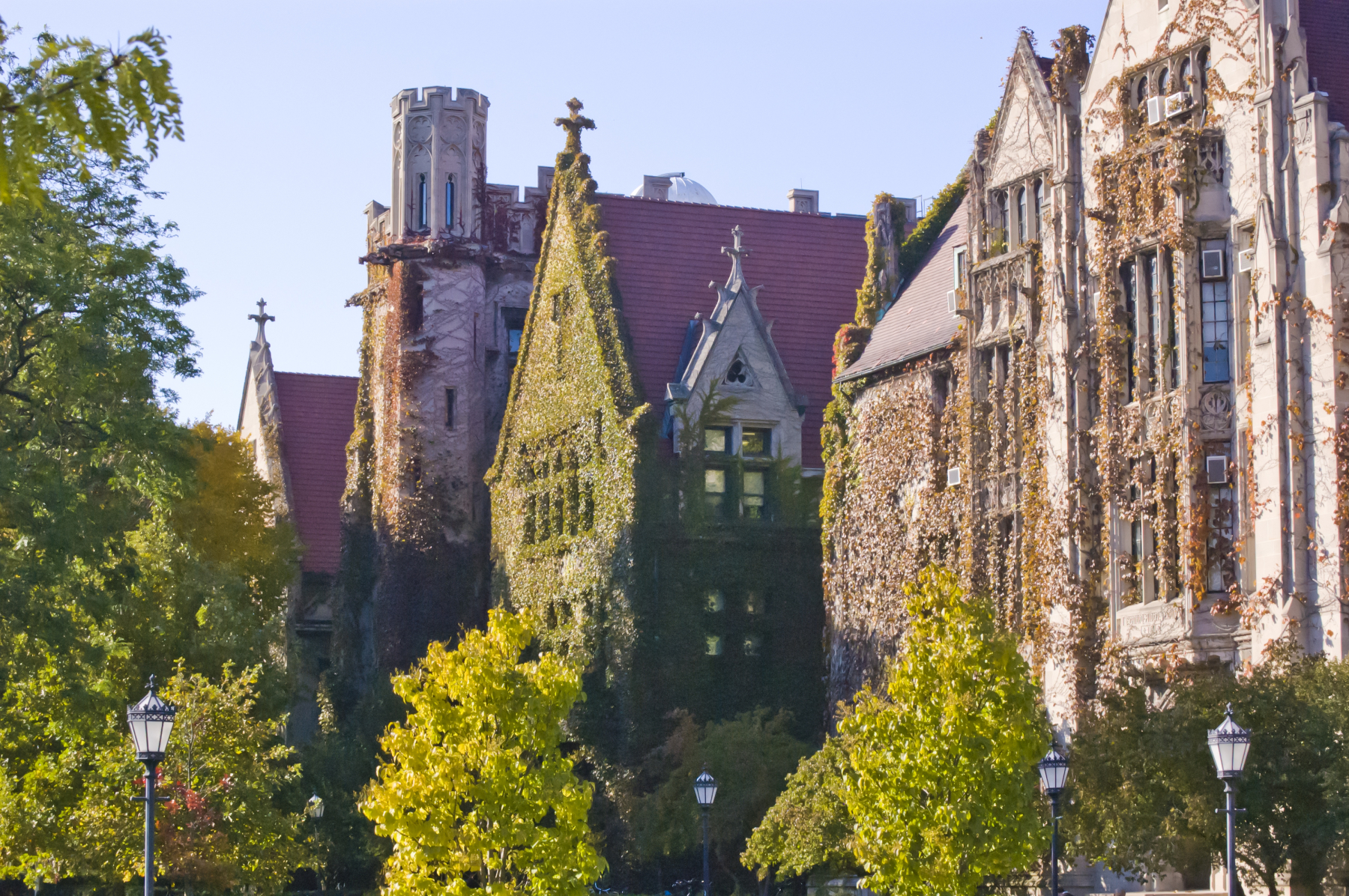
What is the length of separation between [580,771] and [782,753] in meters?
7.03

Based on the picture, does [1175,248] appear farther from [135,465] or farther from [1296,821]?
[135,465]

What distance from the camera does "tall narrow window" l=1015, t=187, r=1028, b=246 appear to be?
3928cm

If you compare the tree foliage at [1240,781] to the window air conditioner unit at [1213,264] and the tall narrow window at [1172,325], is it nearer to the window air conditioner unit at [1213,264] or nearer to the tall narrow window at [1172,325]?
the tall narrow window at [1172,325]

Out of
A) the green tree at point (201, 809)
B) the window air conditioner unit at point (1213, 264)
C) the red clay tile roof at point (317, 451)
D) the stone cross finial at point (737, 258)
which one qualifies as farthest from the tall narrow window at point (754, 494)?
the red clay tile roof at point (317, 451)

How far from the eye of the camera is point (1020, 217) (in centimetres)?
3941

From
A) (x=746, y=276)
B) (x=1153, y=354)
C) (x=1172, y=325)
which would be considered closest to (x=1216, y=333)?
(x=1172, y=325)

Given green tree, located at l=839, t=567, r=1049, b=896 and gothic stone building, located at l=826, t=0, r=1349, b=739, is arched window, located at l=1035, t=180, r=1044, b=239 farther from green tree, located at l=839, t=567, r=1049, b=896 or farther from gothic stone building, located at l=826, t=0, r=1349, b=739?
green tree, located at l=839, t=567, r=1049, b=896

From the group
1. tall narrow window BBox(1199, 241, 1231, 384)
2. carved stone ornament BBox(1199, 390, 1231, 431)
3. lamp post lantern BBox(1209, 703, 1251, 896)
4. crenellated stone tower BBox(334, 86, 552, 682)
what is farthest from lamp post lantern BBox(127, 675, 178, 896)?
crenellated stone tower BBox(334, 86, 552, 682)

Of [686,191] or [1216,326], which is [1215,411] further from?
[686,191]

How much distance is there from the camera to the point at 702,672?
46562mm

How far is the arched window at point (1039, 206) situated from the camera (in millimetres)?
38531

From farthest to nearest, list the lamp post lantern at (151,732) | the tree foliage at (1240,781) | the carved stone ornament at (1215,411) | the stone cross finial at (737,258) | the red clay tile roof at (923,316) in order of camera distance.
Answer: the stone cross finial at (737,258), the red clay tile roof at (923,316), the carved stone ornament at (1215,411), the tree foliage at (1240,781), the lamp post lantern at (151,732)

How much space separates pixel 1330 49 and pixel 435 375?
29.5m

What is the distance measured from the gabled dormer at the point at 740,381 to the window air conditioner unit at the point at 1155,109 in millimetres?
15431
